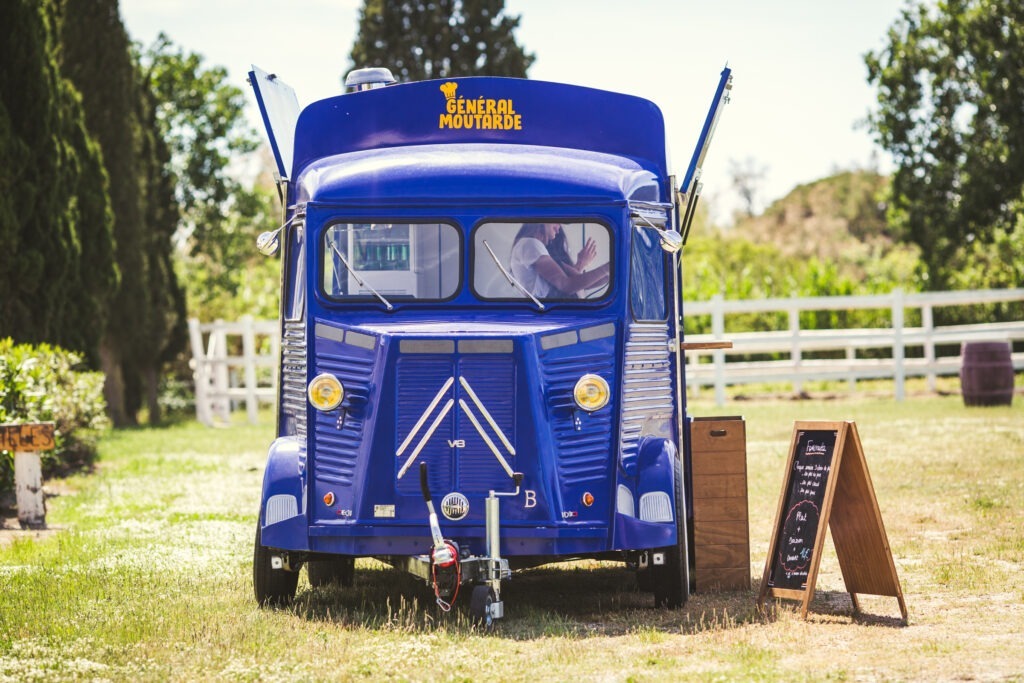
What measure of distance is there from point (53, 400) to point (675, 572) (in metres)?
9.92

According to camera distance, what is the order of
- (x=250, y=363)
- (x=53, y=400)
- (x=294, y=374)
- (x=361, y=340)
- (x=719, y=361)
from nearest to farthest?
(x=361, y=340)
(x=294, y=374)
(x=53, y=400)
(x=719, y=361)
(x=250, y=363)

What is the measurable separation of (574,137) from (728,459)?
2.33 m

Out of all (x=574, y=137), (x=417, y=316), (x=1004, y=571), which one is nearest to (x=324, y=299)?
(x=417, y=316)

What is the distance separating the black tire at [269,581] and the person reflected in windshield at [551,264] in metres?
2.24

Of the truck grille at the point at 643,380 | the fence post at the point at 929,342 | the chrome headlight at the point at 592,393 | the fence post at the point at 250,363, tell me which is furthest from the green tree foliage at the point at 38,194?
the fence post at the point at 929,342

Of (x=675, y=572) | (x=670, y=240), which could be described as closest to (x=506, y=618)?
(x=675, y=572)

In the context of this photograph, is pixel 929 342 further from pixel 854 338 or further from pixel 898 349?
pixel 854 338

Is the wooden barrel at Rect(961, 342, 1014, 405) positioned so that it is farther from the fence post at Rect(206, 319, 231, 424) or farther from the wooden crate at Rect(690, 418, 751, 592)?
the wooden crate at Rect(690, 418, 751, 592)

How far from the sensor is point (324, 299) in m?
8.48

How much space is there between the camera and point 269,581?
336 inches

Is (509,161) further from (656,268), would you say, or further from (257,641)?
(257,641)

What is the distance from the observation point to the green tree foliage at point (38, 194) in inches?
708

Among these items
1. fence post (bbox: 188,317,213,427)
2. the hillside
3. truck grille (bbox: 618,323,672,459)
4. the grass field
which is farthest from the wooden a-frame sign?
the hillside

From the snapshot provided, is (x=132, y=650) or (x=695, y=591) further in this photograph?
(x=695, y=591)
